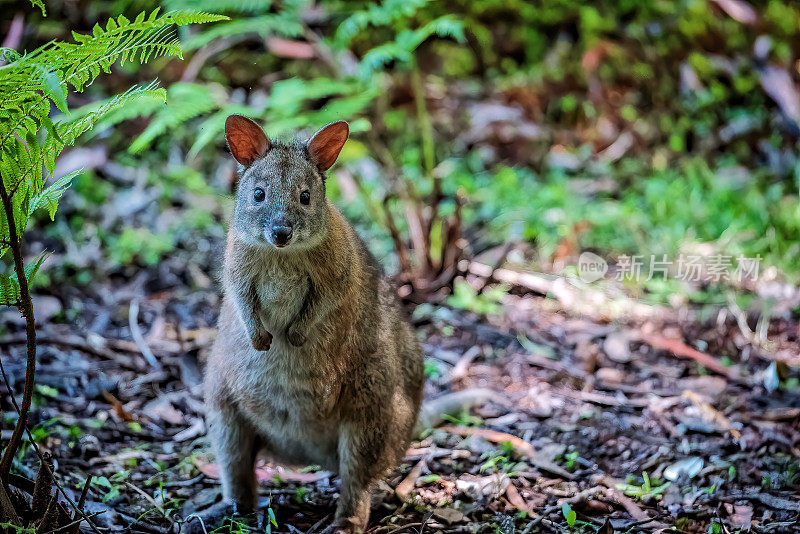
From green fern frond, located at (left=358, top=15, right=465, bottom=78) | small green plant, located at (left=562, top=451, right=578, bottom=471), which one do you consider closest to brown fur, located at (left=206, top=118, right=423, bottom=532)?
small green plant, located at (left=562, top=451, right=578, bottom=471)

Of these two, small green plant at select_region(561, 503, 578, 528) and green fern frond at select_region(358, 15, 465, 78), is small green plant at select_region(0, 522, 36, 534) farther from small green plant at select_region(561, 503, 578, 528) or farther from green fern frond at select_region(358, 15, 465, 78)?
green fern frond at select_region(358, 15, 465, 78)

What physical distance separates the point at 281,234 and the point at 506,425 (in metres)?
1.91

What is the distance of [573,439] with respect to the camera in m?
4.02

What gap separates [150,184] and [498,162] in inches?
139

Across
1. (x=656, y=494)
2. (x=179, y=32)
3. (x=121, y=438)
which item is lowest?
(x=656, y=494)

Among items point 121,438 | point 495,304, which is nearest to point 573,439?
point 495,304

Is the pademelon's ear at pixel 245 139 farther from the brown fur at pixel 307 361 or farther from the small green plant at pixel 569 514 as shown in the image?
the small green plant at pixel 569 514

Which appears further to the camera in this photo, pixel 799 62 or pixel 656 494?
pixel 799 62

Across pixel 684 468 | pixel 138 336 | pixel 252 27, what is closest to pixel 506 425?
pixel 684 468

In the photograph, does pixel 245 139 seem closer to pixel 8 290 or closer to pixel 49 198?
pixel 49 198

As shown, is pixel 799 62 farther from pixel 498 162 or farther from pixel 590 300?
pixel 590 300

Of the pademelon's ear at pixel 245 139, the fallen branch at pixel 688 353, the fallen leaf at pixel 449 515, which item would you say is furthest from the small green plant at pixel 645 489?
the pademelon's ear at pixel 245 139

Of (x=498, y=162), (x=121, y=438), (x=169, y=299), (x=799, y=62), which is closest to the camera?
(x=121, y=438)

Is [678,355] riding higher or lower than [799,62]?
lower
